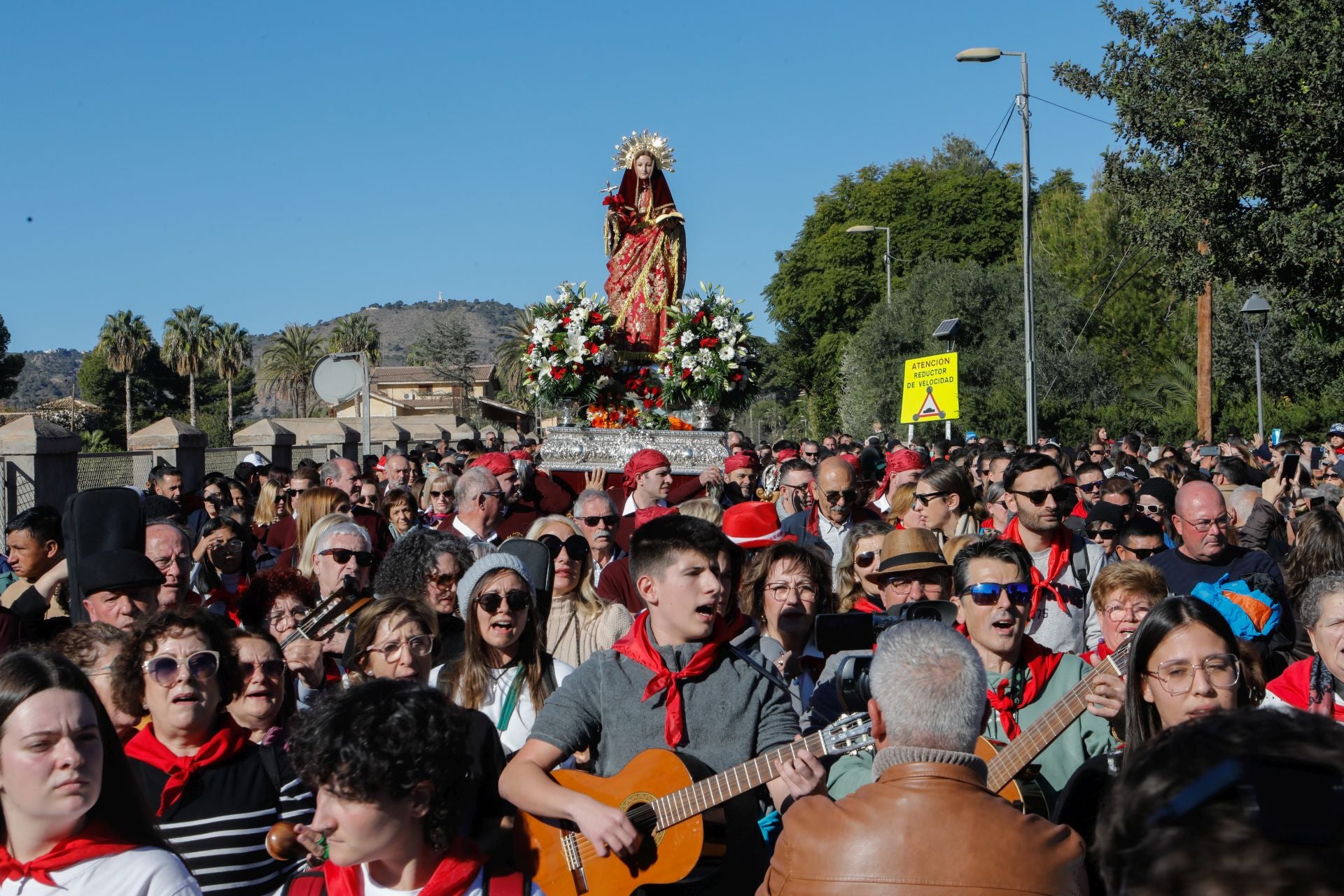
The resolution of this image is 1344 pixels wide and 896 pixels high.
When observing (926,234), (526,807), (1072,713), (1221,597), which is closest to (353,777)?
(526,807)

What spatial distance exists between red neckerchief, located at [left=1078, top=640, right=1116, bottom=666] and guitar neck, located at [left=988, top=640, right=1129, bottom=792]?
0.73 m

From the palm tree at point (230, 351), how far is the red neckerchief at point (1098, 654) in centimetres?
8724

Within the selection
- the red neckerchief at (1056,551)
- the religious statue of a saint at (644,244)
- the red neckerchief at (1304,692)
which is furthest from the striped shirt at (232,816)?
the religious statue of a saint at (644,244)

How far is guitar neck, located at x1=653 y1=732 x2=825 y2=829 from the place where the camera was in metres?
3.50

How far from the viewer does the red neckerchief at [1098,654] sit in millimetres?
4857

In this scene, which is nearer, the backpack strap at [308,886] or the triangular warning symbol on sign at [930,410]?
the backpack strap at [308,886]

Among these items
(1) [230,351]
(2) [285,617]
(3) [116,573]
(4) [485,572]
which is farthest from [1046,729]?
(1) [230,351]

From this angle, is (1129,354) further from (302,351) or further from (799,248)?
(302,351)

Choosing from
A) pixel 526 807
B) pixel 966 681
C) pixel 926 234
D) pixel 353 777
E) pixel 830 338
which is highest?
pixel 926 234

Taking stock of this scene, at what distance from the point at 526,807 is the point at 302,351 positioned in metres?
92.6

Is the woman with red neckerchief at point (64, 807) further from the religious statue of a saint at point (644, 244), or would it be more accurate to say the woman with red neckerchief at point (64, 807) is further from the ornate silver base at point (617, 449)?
the religious statue of a saint at point (644, 244)

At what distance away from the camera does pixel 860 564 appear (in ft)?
21.3

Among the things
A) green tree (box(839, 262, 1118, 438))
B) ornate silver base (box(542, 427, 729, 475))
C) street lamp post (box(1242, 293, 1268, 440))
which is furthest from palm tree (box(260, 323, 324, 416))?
ornate silver base (box(542, 427, 729, 475))

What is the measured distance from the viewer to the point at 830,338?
Answer: 58.8 metres
